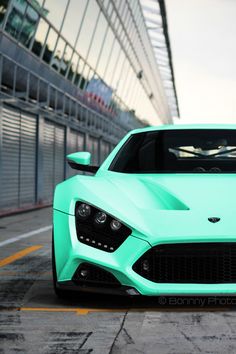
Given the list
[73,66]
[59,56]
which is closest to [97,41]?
[73,66]

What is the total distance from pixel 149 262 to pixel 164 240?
7.4 inches

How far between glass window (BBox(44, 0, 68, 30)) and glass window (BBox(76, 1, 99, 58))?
345 centimetres

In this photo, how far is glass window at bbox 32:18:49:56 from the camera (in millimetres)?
19797

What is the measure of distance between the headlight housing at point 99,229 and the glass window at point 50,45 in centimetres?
1749

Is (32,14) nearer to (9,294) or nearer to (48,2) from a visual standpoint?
(48,2)

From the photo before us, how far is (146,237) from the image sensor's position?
3.98m

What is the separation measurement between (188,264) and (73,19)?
21067 millimetres

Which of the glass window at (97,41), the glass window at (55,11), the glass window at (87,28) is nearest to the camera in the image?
the glass window at (55,11)

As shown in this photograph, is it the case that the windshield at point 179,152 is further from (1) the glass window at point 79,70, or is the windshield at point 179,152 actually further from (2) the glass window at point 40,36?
(1) the glass window at point 79,70

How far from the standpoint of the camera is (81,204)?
427cm

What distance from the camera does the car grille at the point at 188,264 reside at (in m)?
4.02

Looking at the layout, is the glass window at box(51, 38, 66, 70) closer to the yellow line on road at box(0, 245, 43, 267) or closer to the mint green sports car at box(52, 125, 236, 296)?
the yellow line on road at box(0, 245, 43, 267)

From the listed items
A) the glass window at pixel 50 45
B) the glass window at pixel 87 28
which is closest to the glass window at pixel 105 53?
the glass window at pixel 87 28

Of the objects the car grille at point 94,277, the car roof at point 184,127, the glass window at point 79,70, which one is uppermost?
the glass window at point 79,70
